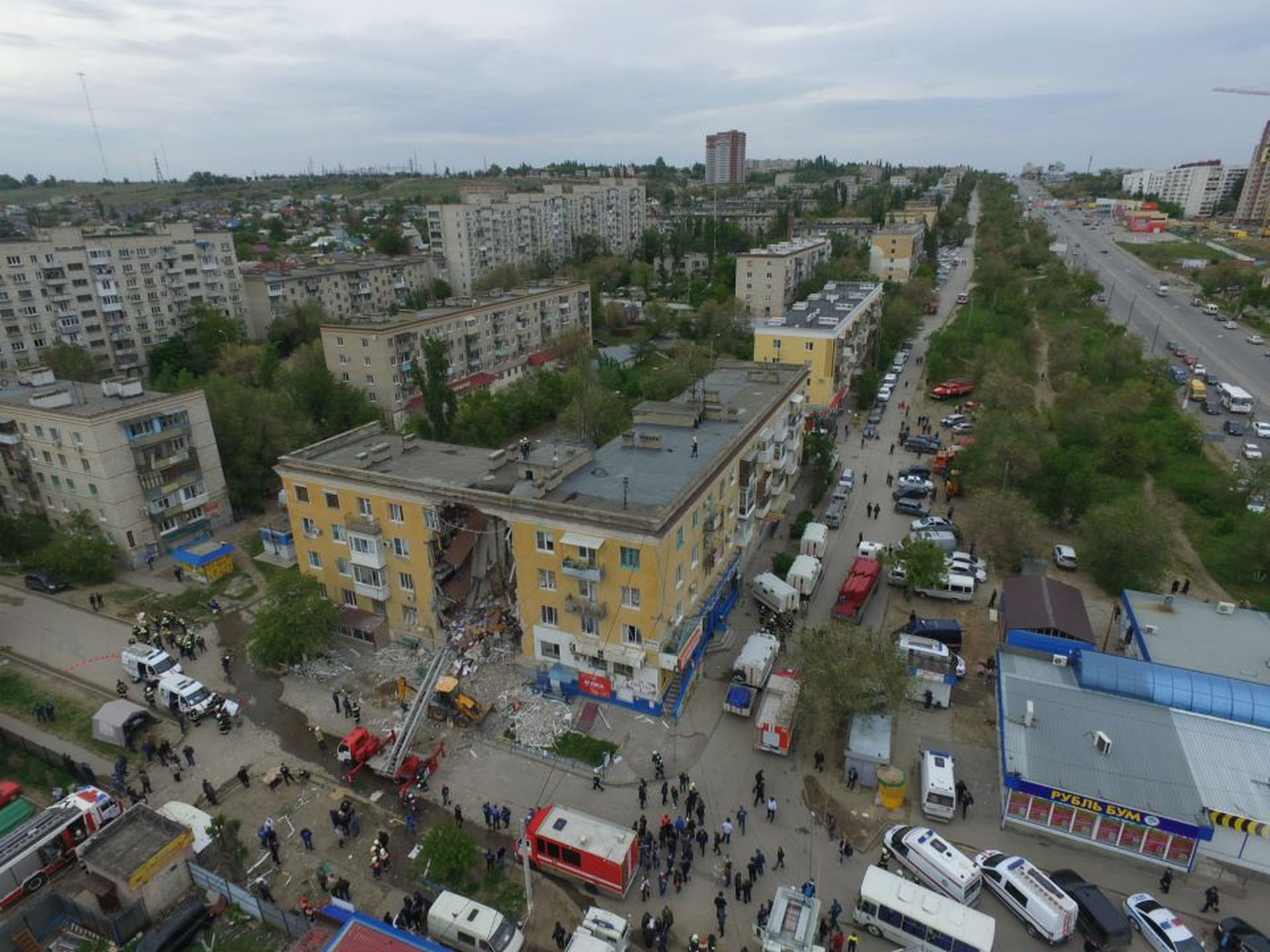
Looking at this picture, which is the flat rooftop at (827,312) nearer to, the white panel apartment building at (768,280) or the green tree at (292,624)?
the white panel apartment building at (768,280)

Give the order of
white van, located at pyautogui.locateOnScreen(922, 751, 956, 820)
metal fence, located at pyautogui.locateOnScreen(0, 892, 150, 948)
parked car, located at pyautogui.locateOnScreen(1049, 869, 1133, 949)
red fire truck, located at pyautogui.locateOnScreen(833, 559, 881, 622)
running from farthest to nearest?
red fire truck, located at pyautogui.locateOnScreen(833, 559, 881, 622) → white van, located at pyautogui.locateOnScreen(922, 751, 956, 820) → metal fence, located at pyautogui.locateOnScreen(0, 892, 150, 948) → parked car, located at pyautogui.locateOnScreen(1049, 869, 1133, 949)

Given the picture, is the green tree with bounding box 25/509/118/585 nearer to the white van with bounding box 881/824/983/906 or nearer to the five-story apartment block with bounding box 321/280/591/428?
the five-story apartment block with bounding box 321/280/591/428

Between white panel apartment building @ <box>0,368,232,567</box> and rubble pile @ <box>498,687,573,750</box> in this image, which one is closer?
rubble pile @ <box>498,687,573,750</box>

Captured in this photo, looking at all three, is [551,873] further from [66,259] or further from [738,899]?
[66,259]

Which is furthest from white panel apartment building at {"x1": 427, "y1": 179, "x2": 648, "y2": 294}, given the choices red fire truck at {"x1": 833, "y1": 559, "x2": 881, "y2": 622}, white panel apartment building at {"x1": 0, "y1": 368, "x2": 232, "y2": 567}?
red fire truck at {"x1": 833, "y1": 559, "x2": 881, "y2": 622}

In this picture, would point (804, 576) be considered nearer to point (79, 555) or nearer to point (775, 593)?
point (775, 593)

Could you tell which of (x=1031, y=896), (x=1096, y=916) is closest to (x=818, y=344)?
(x=1031, y=896)

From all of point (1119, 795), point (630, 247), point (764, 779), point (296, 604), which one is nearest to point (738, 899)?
point (764, 779)
